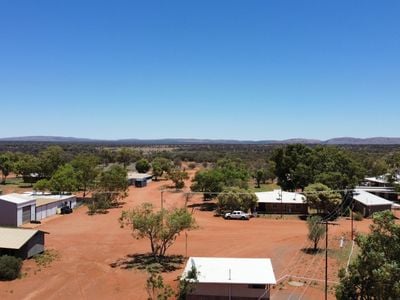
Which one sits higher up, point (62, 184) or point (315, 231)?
point (62, 184)

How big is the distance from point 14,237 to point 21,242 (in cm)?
97

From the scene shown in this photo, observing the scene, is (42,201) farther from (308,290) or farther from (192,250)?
(308,290)

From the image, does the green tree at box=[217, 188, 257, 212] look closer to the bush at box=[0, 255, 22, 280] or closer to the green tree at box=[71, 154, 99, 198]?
the green tree at box=[71, 154, 99, 198]

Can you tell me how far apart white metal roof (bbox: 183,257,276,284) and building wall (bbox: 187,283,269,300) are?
0.43 meters

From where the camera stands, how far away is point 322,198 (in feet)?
161

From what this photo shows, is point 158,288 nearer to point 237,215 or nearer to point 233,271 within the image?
point 233,271

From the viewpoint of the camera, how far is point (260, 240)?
126 feet

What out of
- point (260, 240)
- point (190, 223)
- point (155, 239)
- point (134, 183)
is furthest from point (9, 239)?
point (134, 183)

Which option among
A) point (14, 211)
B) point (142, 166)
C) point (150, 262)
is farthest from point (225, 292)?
point (142, 166)

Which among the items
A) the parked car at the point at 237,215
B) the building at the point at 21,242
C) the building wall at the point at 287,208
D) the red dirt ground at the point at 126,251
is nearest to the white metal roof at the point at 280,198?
the building wall at the point at 287,208

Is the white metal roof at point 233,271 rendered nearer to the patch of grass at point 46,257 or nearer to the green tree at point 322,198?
the patch of grass at point 46,257

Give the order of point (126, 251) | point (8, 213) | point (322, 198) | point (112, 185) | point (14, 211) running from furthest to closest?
point (112, 185) → point (322, 198) → point (8, 213) → point (14, 211) → point (126, 251)

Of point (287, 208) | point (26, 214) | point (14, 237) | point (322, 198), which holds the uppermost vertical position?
point (322, 198)

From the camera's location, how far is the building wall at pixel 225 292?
23438mm
